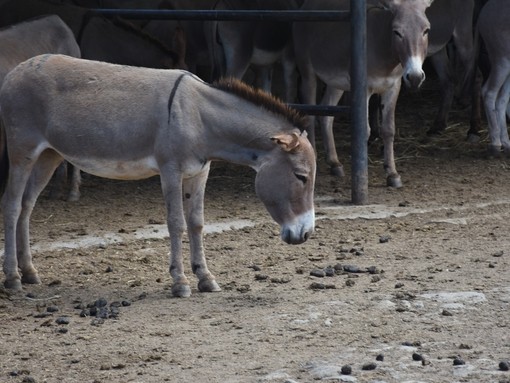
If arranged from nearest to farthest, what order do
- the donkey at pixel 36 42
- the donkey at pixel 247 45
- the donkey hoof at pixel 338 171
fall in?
1. the donkey at pixel 36 42
2. the donkey hoof at pixel 338 171
3. the donkey at pixel 247 45

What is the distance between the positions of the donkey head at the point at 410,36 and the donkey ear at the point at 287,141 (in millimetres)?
3143

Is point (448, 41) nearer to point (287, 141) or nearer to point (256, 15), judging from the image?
point (256, 15)

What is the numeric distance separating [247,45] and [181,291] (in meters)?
5.31

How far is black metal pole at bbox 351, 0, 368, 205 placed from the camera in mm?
9492

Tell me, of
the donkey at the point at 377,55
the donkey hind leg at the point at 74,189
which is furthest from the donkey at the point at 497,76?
the donkey hind leg at the point at 74,189

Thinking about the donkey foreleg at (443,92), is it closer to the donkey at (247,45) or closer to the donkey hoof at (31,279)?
the donkey at (247,45)

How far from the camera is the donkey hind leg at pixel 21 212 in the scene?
23.4ft

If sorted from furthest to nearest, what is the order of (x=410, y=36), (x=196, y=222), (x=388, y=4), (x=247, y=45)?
(x=247, y=45)
(x=388, y=4)
(x=410, y=36)
(x=196, y=222)

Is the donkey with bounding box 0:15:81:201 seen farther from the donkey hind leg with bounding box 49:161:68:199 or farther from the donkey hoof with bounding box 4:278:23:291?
the donkey hoof with bounding box 4:278:23:291

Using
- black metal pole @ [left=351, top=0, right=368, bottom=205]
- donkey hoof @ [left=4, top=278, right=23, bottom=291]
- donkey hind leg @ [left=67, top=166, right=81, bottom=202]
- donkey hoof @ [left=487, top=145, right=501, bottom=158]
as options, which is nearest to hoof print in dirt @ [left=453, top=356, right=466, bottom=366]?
donkey hoof @ [left=4, top=278, right=23, bottom=291]

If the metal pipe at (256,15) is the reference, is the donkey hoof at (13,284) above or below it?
below

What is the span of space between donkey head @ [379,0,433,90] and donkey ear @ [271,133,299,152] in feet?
10.3

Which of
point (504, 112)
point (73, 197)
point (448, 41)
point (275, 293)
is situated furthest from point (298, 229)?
point (448, 41)

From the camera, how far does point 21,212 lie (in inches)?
289
